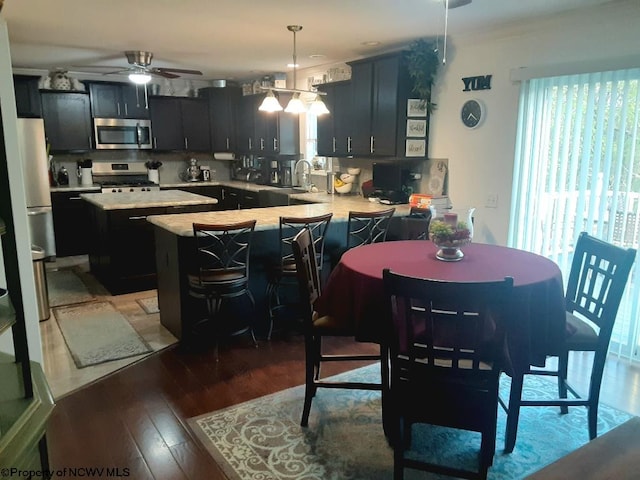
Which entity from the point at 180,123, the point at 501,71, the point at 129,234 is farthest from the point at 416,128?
the point at 180,123

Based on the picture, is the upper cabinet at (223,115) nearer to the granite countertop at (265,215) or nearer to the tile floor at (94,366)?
the granite countertop at (265,215)

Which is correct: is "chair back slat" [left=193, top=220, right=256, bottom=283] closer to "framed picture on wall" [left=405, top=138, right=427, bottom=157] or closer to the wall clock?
"framed picture on wall" [left=405, top=138, right=427, bottom=157]

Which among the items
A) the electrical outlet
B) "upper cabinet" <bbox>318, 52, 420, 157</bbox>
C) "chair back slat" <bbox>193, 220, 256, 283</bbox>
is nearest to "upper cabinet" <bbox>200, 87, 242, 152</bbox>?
"upper cabinet" <bbox>318, 52, 420, 157</bbox>

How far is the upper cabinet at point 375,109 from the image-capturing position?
461cm

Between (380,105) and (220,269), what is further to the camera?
(380,105)

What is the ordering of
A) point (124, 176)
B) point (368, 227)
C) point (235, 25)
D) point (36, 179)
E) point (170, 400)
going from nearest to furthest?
point (170, 400) < point (235, 25) < point (368, 227) < point (36, 179) < point (124, 176)

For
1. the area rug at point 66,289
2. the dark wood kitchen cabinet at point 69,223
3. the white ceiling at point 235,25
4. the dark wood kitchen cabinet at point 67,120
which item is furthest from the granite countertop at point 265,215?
the dark wood kitchen cabinet at point 67,120

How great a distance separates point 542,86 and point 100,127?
5.66m

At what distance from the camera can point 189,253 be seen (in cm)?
351

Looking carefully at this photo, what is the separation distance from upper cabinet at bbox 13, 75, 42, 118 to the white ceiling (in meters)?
0.49

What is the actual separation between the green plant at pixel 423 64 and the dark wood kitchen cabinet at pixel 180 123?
3910mm

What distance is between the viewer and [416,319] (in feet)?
6.93

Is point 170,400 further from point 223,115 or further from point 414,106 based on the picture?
point 223,115

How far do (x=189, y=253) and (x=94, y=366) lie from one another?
98cm
